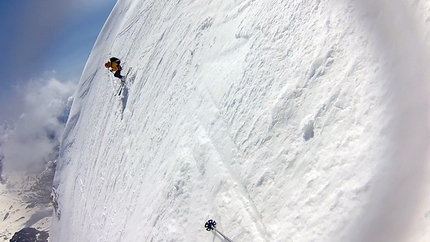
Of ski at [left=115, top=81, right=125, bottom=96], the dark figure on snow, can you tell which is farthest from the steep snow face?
the dark figure on snow

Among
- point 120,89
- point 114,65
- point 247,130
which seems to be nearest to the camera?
point 247,130

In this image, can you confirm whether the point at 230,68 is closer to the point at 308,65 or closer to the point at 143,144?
the point at 308,65

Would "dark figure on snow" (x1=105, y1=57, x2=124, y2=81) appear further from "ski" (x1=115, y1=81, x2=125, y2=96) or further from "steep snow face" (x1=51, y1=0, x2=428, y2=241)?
"steep snow face" (x1=51, y1=0, x2=428, y2=241)

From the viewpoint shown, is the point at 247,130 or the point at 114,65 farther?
the point at 114,65

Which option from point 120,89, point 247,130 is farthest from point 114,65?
point 247,130

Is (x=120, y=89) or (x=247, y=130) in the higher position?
(x=120, y=89)

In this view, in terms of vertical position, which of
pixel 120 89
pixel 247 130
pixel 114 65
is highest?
pixel 114 65

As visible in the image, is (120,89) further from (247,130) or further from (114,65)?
(247,130)

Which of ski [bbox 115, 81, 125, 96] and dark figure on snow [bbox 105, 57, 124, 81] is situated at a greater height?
dark figure on snow [bbox 105, 57, 124, 81]

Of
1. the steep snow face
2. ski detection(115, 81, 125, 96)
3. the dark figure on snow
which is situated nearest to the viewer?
the steep snow face

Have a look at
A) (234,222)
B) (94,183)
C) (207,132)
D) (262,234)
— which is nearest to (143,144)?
(207,132)

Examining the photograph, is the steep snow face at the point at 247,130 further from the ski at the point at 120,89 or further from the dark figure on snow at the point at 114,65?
the dark figure on snow at the point at 114,65
